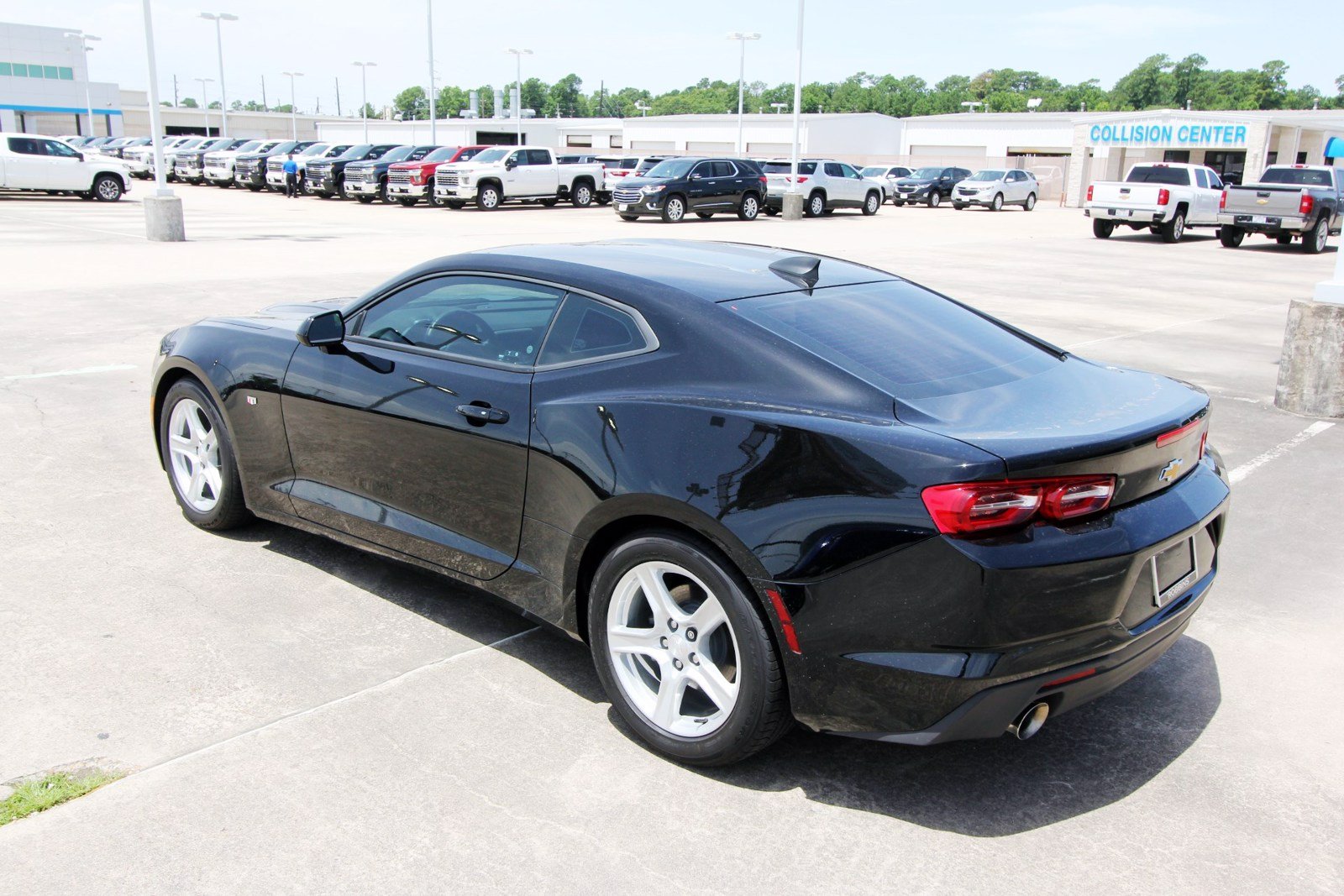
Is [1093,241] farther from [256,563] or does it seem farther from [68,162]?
[68,162]

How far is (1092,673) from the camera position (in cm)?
307

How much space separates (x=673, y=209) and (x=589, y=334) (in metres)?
27.5

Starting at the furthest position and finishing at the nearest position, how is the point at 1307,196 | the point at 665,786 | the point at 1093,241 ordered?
1. the point at 1093,241
2. the point at 1307,196
3. the point at 665,786

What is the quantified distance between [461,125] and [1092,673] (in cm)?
10244

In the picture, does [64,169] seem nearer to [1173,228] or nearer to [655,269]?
[1173,228]

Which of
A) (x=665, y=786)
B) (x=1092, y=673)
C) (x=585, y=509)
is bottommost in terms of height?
(x=665, y=786)

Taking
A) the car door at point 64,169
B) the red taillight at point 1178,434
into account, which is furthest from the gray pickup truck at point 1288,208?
the car door at point 64,169

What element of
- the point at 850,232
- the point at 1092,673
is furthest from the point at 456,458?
the point at 850,232

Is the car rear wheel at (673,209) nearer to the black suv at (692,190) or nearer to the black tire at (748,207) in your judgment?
the black suv at (692,190)

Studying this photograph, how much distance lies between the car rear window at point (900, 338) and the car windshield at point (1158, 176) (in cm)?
2621

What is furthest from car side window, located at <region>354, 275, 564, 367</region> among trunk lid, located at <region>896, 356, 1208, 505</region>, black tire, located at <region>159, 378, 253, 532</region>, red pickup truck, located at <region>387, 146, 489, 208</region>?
red pickup truck, located at <region>387, 146, 489, 208</region>

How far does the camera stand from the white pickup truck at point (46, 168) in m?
31.6

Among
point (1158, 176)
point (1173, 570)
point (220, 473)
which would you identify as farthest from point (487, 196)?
point (1173, 570)

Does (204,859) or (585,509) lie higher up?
(585,509)
